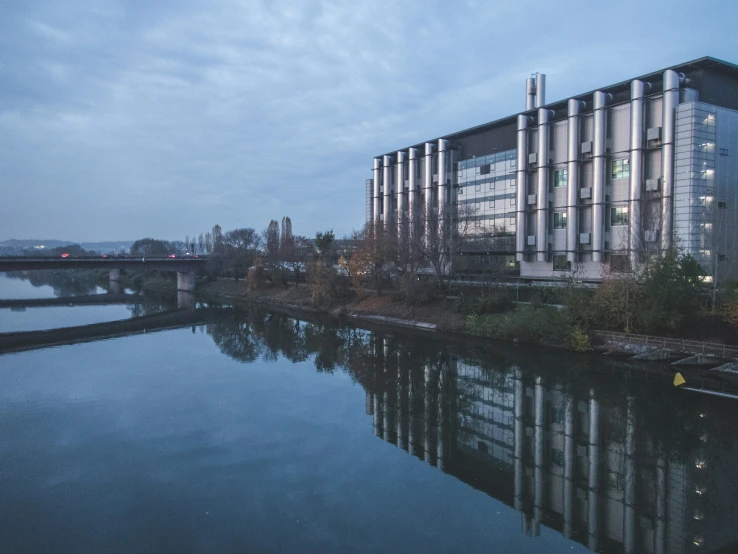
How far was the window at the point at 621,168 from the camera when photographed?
110 ft

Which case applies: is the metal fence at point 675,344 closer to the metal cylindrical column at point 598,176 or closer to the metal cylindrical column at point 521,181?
the metal cylindrical column at point 598,176

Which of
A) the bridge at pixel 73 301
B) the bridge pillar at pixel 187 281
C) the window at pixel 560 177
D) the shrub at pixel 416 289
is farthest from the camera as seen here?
the bridge pillar at pixel 187 281

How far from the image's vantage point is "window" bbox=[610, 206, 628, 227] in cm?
3388

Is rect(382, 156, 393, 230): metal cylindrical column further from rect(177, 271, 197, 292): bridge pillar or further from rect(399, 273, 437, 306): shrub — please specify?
rect(177, 271, 197, 292): bridge pillar

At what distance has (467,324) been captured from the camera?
108 feet

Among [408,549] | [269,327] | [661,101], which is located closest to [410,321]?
[269,327]

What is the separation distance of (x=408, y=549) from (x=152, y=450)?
323 inches

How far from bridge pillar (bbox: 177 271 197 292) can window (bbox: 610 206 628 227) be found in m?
54.6

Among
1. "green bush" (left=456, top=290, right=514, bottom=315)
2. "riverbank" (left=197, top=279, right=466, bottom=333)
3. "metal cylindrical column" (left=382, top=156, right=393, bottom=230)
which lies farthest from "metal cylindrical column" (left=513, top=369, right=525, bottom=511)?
"metal cylindrical column" (left=382, top=156, right=393, bottom=230)

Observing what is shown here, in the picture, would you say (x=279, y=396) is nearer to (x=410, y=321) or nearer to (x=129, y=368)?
(x=129, y=368)

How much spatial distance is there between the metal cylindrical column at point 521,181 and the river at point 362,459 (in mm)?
17567

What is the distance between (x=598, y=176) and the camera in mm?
34531

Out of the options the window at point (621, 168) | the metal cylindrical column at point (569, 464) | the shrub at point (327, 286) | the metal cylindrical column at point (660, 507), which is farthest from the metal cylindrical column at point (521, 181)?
the metal cylindrical column at point (660, 507)

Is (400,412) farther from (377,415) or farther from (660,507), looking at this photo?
(660,507)
